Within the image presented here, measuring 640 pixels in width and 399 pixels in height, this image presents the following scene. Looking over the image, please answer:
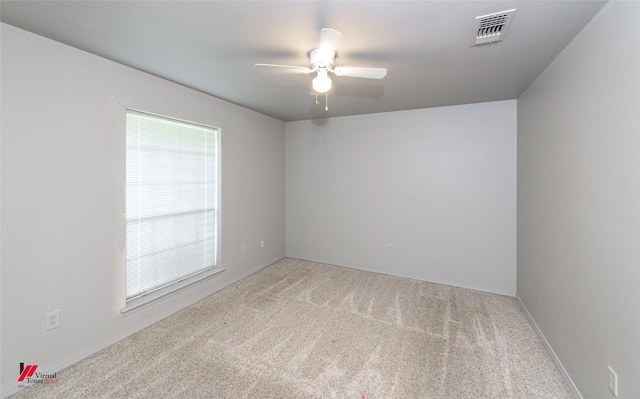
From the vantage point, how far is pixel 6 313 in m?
1.75

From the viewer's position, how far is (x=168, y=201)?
288 centimetres

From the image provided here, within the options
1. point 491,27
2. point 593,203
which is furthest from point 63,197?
point 593,203

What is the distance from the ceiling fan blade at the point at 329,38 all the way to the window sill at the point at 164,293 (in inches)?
109

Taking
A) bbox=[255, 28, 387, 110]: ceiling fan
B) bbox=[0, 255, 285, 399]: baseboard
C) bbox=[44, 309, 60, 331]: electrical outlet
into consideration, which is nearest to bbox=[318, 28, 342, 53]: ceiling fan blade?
bbox=[255, 28, 387, 110]: ceiling fan

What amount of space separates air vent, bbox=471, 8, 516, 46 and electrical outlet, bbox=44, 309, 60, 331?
3.55 metres

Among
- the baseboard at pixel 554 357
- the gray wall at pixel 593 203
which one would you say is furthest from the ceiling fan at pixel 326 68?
the baseboard at pixel 554 357

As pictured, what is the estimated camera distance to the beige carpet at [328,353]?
1.84 m

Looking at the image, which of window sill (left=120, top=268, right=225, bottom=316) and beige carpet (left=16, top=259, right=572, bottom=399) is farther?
window sill (left=120, top=268, right=225, bottom=316)

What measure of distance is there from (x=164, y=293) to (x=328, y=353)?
71.5 inches

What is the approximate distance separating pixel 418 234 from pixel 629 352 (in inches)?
101

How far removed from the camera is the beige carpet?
1844mm

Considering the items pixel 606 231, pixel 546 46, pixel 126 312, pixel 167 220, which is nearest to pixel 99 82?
pixel 167 220

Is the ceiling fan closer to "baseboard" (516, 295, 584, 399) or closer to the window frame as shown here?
the window frame

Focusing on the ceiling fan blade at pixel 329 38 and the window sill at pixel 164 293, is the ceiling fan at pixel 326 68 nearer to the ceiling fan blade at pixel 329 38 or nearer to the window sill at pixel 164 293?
the ceiling fan blade at pixel 329 38
